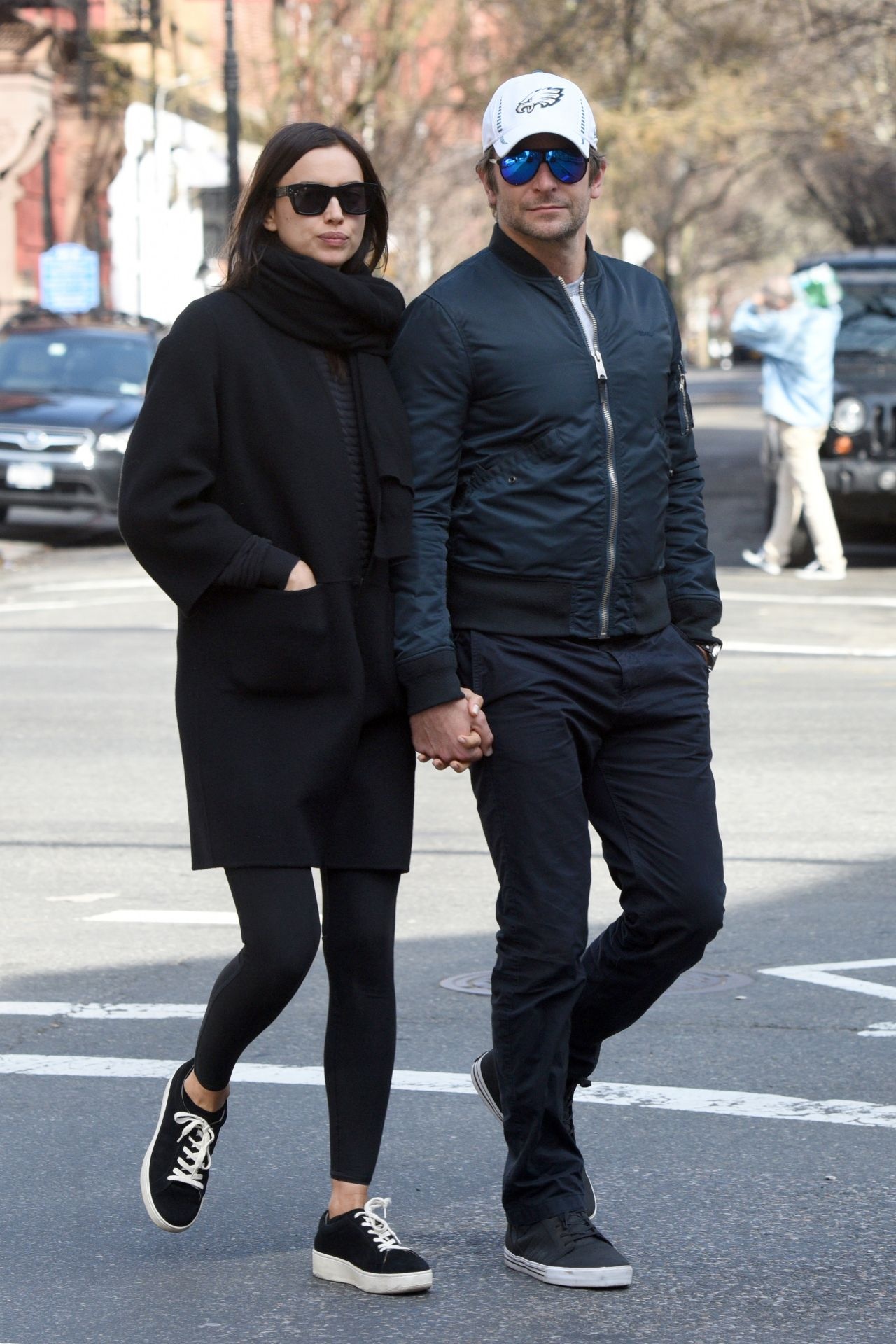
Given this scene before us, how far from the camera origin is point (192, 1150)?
4.05m

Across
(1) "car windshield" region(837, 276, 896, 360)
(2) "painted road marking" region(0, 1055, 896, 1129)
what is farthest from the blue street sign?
(2) "painted road marking" region(0, 1055, 896, 1129)

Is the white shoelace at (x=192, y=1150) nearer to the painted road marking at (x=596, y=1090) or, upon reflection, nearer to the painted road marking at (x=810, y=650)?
the painted road marking at (x=596, y=1090)

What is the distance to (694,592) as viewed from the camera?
167 inches

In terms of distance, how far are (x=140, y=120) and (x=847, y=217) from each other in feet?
54.5

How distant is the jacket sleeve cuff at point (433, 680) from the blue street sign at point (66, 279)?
32.7 metres

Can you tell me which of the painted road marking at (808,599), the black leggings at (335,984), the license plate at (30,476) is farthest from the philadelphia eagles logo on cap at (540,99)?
the license plate at (30,476)

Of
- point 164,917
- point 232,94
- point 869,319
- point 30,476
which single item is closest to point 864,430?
point 869,319

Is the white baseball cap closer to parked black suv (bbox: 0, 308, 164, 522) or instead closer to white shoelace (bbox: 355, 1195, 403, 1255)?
white shoelace (bbox: 355, 1195, 403, 1255)

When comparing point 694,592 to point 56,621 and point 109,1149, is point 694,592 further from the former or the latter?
point 56,621

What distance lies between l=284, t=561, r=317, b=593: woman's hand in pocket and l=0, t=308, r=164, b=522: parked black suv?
1439 centimetres

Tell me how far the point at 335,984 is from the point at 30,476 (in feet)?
51.3

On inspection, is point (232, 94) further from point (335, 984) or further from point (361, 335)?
point (335, 984)

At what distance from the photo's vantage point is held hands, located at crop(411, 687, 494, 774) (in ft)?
12.7

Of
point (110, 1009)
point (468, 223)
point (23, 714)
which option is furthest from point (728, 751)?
point (468, 223)
